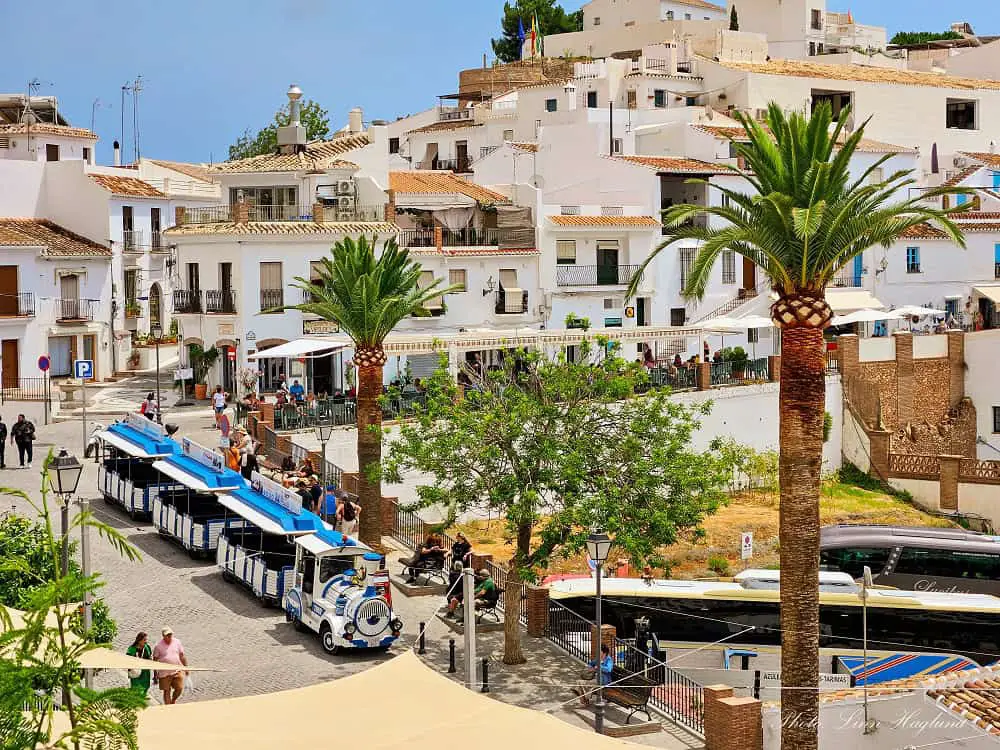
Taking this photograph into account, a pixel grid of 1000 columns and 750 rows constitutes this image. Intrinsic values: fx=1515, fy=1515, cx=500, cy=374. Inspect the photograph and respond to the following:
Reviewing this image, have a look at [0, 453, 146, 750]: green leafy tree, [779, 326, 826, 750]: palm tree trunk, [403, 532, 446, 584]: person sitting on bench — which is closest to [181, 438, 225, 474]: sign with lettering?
[403, 532, 446, 584]: person sitting on bench

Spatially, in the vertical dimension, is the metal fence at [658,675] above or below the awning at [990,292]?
below

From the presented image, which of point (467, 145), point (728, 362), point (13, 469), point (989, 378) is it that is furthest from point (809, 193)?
point (467, 145)

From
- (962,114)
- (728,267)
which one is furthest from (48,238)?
(962,114)

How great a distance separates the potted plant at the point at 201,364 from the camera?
45469mm

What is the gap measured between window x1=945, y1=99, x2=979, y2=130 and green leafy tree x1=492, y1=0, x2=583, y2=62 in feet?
96.3

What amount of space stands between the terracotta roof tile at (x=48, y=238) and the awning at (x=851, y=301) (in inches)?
1020

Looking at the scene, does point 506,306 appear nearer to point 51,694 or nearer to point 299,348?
point 299,348

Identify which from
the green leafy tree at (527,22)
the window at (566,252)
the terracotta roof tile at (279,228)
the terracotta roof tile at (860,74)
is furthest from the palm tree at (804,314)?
the green leafy tree at (527,22)

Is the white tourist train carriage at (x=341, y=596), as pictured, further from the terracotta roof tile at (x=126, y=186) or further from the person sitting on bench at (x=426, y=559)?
the terracotta roof tile at (x=126, y=186)

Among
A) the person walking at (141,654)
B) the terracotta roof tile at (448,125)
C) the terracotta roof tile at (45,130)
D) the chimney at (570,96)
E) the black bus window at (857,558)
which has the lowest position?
the black bus window at (857,558)

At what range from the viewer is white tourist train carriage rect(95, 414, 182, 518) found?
102 feet

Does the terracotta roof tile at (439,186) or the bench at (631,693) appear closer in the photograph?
the bench at (631,693)

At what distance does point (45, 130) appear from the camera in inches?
2527

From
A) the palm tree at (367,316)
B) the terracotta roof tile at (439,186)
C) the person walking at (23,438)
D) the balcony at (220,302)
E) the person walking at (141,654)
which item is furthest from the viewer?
the terracotta roof tile at (439,186)
